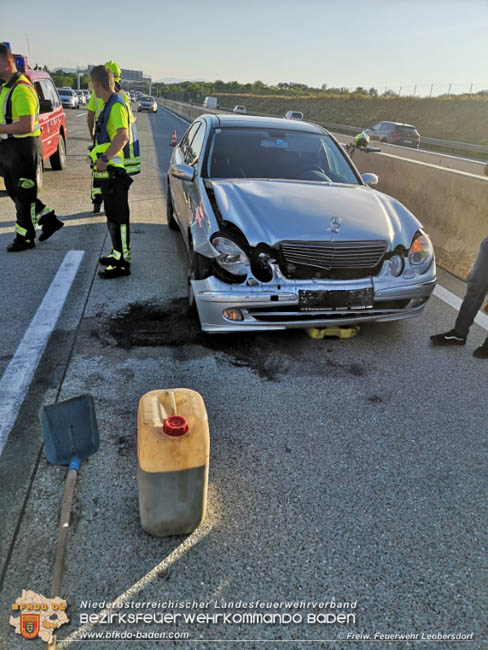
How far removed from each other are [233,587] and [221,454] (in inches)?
33.0

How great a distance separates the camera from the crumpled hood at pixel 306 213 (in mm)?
3684

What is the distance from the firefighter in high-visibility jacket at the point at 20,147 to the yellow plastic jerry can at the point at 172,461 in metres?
4.56

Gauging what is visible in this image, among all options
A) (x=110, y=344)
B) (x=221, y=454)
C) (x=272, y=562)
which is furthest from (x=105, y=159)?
(x=272, y=562)

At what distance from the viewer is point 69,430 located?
8.04 feet

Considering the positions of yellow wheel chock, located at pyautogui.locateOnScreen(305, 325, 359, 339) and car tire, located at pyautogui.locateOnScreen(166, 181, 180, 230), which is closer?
yellow wheel chock, located at pyautogui.locateOnScreen(305, 325, 359, 339)

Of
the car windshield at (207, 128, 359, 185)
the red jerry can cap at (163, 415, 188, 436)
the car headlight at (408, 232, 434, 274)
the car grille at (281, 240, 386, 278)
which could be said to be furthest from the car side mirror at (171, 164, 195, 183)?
the red jerry can cap at (163, 415, 188, 436)

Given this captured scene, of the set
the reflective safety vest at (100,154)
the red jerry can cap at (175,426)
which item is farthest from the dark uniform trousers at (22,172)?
the red jerry can cap at (175,426)

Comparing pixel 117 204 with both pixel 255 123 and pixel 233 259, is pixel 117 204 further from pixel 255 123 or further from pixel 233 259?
pixel 233 259

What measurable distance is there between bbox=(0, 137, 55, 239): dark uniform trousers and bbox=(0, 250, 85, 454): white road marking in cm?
109

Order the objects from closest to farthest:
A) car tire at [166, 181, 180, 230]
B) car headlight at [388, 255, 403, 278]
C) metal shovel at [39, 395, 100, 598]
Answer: metal shovel at [39, 395, 100, 598] < car headlight at [388, 255, 403, 278] < car tire at [166, 181, 180, 230]

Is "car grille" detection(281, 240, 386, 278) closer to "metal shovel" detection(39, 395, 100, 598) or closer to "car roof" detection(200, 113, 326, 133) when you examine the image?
"metal shovel" detection(39, 395, 100, 598)

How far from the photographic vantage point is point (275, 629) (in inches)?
73.2

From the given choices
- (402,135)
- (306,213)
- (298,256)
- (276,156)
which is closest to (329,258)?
(298,256)

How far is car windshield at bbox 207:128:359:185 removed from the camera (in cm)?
479
